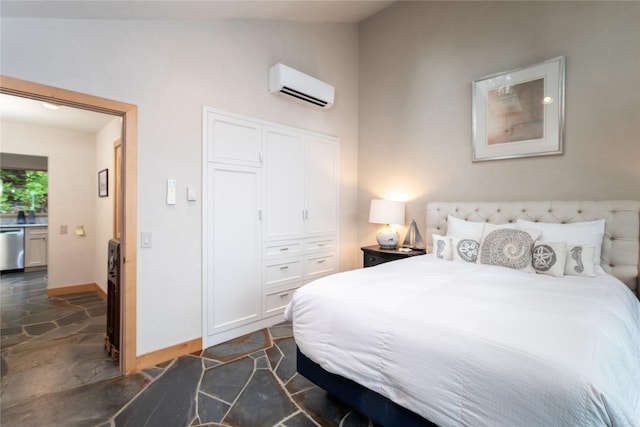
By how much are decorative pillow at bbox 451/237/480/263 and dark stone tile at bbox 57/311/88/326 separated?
4.15 m

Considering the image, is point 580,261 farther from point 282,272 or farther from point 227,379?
point 227,379

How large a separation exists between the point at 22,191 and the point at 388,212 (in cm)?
730

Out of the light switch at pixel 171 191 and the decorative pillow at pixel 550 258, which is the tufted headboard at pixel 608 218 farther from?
the light switch at pixel 171 191

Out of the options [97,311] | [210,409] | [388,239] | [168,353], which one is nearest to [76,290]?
[97,311]

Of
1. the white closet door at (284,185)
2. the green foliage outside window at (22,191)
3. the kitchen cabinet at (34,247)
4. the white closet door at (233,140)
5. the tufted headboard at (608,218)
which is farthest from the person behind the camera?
the green foliage outside window at (22,191)

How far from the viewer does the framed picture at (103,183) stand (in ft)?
13.6

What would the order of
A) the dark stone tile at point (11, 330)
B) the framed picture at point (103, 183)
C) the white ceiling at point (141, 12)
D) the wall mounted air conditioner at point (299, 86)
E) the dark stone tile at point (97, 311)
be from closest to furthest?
the white ceiling at point (141, 12) → the dark stone tile at point (11, 330) → the wall mounted air conditioner at point (299, 86) → the dark stone tile at point (97, 311) → the framed picture at point (103, 183)

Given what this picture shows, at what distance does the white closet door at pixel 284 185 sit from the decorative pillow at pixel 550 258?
230 centimetres

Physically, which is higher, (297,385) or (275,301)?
(275,301)

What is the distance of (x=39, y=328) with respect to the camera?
308cm

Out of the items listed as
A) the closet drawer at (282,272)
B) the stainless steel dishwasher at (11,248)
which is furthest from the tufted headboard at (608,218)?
the stainless steel dishwasher at (11,248)

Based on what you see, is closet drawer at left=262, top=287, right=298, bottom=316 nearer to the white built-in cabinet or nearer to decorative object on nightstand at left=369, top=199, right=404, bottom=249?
the white built-in cabinet

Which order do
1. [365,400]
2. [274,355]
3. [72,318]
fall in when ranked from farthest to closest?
1. [72,318]
2. [274,355]
3. [365,400]

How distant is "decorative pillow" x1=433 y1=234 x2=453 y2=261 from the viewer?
2789 mm
